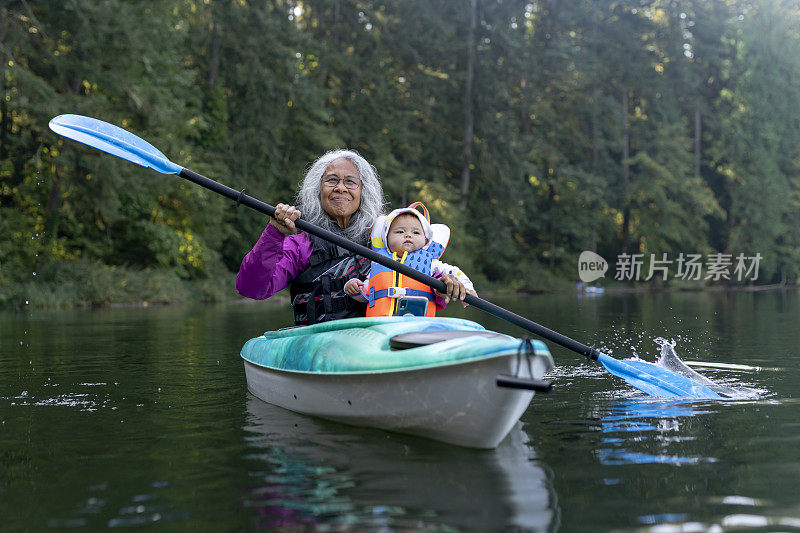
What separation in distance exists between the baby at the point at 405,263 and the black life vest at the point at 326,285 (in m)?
0.21

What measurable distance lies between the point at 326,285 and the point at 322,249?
27 cm

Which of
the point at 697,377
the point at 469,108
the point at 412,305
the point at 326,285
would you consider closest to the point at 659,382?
the point at 697,377

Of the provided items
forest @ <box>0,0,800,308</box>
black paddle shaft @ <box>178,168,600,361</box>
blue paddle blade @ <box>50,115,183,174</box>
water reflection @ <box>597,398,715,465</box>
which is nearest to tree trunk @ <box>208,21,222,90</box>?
forest @ <box>0,0,800,308</box>

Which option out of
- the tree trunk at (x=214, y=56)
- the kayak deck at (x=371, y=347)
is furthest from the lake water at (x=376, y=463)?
the tree trunk at (x=214, y=56)

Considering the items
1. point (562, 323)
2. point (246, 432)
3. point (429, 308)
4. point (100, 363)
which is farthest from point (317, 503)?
point (562, 323)

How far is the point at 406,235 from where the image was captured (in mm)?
4914

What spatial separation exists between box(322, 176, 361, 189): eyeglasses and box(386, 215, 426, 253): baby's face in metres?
0.62

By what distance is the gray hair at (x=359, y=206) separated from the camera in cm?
543

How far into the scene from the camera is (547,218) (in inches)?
1362

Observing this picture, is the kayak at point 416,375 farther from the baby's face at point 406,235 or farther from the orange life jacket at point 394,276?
the baby's face at point 406,235

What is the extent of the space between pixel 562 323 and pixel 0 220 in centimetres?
1265

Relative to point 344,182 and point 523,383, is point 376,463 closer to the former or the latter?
point 523,383

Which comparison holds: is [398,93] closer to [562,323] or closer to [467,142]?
[467,142]

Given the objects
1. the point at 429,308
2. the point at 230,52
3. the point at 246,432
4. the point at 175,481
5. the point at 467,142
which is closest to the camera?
the point at 175,481
